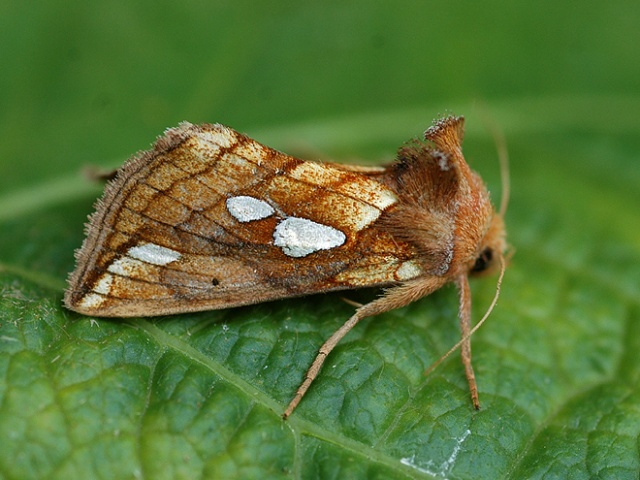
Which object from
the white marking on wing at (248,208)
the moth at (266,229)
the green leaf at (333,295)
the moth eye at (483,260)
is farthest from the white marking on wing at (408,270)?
the white marking on wing at (248,208)

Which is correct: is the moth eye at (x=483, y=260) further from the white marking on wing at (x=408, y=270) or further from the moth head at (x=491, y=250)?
the white marking on wing at (x=408, y=270)

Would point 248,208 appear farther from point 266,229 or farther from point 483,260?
point 483,260

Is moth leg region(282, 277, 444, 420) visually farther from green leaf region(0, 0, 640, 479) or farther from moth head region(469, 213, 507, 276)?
moth head region(469, 213, 507, 276)

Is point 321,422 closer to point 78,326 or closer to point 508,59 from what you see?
point 78,326

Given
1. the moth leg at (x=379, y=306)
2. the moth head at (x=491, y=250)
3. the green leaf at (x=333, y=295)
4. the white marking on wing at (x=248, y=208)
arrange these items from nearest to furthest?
the green leaf at (x=333, y=295) → the moth leg at (x=379, y=306) → the white marking on wing at (x=248, y=208) → the moth head at (x=491, y=250)

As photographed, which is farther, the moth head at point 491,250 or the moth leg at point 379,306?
the moth head at point 491,250

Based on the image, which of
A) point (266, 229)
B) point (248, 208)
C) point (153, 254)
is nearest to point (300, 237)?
point (266, 229)

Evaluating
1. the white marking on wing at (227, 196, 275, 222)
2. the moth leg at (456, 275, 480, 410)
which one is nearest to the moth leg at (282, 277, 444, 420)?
the moth leg at (456, 275, 480, 410)
